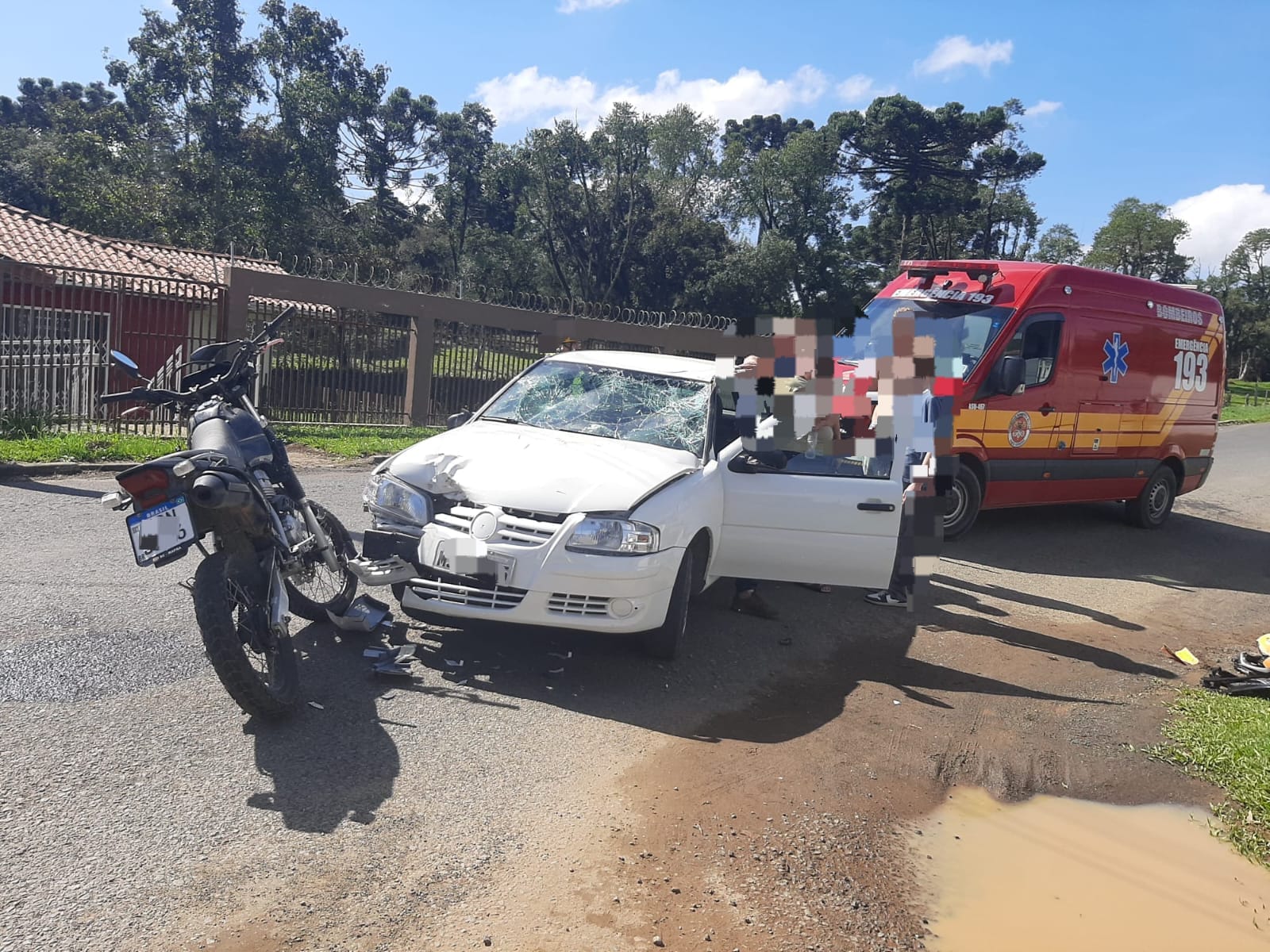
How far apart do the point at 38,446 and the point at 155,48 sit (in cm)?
4162

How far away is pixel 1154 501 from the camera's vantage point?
12.1 meters

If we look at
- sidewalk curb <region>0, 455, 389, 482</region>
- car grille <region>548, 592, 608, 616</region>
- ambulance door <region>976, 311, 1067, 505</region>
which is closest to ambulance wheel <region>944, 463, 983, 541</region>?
ambulance door <region>976, 311, 1067, 505</region>

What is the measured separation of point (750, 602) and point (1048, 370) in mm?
4798

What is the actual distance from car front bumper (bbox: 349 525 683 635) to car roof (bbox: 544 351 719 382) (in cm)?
176

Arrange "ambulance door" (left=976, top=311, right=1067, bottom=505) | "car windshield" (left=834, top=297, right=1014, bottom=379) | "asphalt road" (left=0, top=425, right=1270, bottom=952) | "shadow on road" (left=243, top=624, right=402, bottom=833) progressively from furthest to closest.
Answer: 1. "ambulance door" (left=976, top=311, right=1067, bottom=505)
2. "car windshield" (left=834, top=297, right=1014, bottom=379)
3. "shadow on road" (left=243, top=624, right=402, bottom=833)
4. "asphalt road" (left=0, top=425, right=1270, bottom=952)

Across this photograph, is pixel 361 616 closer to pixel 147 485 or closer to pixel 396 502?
pixel 396 502

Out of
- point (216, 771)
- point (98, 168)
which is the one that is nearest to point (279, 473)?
point (216, 771)

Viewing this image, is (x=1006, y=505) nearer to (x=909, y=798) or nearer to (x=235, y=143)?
(x=909, y=798)

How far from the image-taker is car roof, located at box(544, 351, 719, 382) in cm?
647

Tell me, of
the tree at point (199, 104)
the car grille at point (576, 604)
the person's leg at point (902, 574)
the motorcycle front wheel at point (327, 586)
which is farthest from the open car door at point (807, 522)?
the tree at point (199, 104)

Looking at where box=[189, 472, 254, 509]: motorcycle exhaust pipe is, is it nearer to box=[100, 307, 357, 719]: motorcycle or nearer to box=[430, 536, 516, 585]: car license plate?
box=[100, 307, 357, 719]: motorcycle

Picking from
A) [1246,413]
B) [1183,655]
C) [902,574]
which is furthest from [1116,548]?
[1246,413]

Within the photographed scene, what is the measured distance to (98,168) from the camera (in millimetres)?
37531

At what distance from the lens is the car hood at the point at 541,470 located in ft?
16.2
